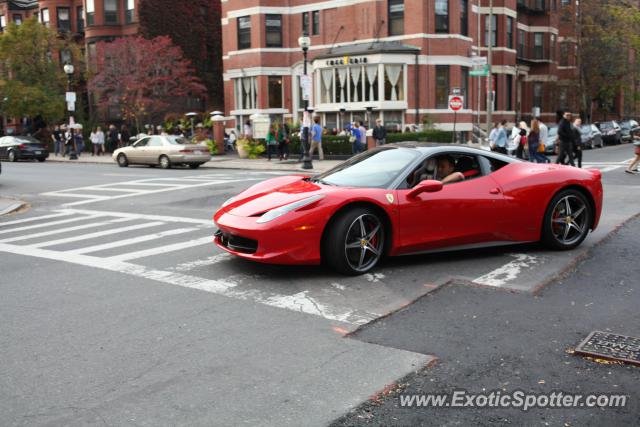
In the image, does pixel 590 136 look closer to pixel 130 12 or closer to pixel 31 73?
pixel 130 12

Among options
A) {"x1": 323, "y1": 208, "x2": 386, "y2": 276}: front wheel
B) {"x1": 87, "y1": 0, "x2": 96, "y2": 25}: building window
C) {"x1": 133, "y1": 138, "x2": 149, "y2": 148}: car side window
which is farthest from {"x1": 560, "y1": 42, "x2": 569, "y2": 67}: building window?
{"x1": 323, "y1": 208, "x2": 386, "y2": 276}: front wheel

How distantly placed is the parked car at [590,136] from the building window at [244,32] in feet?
68.3

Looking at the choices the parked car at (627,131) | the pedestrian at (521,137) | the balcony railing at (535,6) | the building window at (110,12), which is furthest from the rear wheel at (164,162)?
the balcony railing at (535,6)

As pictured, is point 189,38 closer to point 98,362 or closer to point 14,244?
point 14,244

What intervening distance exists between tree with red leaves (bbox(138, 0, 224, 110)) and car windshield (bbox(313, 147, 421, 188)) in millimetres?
41142

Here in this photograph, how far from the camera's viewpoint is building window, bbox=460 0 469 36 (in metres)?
36.8

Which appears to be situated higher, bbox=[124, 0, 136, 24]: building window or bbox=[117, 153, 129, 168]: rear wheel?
bbox=[124, 0, 136, 24]: building window

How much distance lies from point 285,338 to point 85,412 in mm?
1681

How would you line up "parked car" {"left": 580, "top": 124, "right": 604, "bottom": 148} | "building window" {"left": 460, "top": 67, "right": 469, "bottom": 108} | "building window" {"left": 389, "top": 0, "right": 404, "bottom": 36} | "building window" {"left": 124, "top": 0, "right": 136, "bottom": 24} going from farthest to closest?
"building window" {"left": 124, "top": 0, "right": 136, "bottom": 24}
"building window" {"left": 460, "top": 67, "right": 469, "bottom": 108}
"building window" {"left": 389, "top": 0, "right": 404, "bottom": 36}
"parked car" {"left": 580, "top": 124, "right": 604, "bottom": 148}

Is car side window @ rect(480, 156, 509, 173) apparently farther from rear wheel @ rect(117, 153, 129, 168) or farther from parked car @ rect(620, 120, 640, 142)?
parked car @ rect(620, 120, 640, 142)

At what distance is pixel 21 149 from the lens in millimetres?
33469

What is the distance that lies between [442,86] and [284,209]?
31.6 metres

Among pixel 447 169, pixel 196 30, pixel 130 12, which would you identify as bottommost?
pixel 447 169

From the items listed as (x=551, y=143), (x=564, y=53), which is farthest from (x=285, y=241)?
(x=564, y=53)
